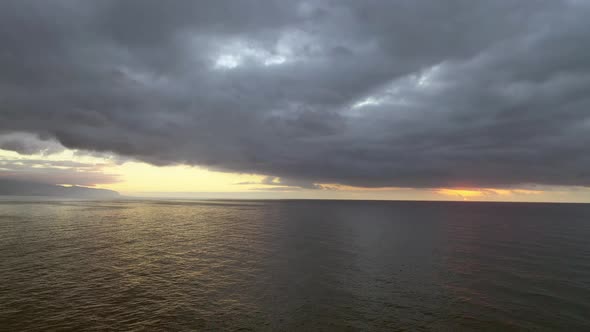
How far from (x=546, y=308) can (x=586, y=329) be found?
4.69 meters

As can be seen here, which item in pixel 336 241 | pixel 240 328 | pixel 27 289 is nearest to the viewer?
pixel 240 328

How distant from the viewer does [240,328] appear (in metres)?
25.7

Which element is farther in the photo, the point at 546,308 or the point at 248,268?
the point at 248,268

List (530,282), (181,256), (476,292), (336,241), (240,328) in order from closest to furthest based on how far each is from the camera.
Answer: (240,328) → (476,292) → (530,282) → (181,256) → (336,241)

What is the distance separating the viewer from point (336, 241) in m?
73.9

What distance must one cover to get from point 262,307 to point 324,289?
9282 millimetres

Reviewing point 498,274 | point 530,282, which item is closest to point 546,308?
point 530,282

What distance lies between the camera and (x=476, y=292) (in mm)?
36594

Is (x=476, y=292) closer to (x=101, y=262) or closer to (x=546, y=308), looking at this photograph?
(x=546, y=308)

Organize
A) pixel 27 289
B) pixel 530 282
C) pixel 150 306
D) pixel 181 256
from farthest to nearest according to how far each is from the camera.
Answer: pixel 181 256 < pixel 530 282 < pixel 27 289 < pixel 150 306

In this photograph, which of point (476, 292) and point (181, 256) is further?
point (181, 256)

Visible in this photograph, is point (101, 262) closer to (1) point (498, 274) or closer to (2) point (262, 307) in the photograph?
(2) point (262, 307)

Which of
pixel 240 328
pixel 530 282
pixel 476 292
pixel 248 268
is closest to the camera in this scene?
pixel 240 328

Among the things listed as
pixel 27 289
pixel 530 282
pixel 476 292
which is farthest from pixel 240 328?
pixel 530 282
